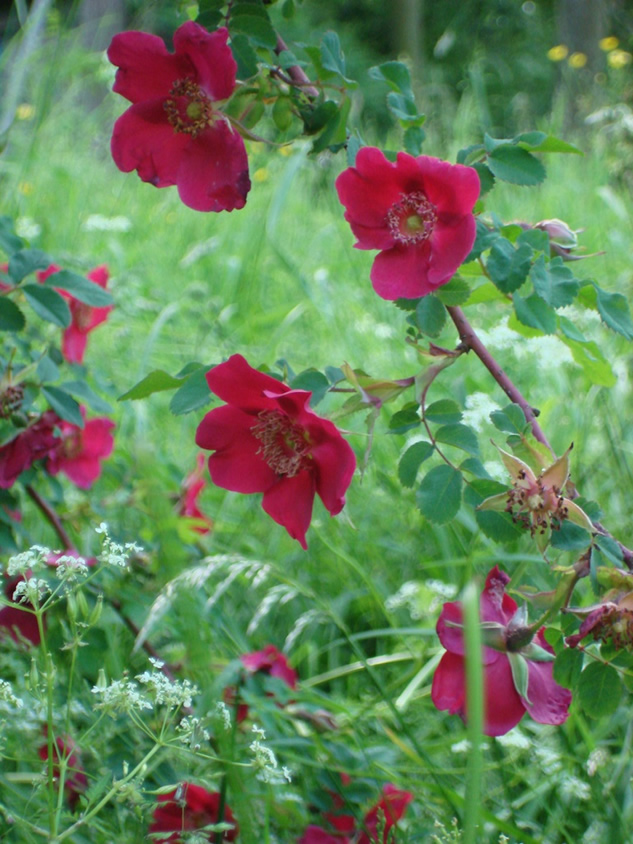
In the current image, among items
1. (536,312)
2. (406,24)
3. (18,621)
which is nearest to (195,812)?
(18,621)

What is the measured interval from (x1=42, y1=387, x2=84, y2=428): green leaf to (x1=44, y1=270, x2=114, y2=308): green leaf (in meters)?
0.08

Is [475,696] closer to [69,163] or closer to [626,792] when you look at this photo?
[626,792]

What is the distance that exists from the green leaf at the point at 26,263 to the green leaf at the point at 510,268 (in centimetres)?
38

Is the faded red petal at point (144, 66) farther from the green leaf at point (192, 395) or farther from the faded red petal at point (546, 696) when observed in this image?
the faded red petal at point (546, 696)

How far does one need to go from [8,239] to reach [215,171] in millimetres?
276

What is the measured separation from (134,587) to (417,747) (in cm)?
31

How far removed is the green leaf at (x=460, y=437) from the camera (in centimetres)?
54

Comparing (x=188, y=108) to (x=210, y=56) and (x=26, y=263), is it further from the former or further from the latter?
(x=26, y=263)

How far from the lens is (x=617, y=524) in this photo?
1.03 m

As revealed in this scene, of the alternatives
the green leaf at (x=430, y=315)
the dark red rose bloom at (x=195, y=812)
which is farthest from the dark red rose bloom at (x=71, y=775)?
the green leaf at (x=430, y=315)

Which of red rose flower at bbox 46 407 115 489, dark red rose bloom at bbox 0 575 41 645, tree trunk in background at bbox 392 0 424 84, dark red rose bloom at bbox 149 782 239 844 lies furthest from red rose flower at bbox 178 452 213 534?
tree trunk in background at bbox 392 0 424 84

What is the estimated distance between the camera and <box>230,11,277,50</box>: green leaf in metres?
0.53

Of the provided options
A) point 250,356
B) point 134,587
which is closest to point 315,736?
point 134,587

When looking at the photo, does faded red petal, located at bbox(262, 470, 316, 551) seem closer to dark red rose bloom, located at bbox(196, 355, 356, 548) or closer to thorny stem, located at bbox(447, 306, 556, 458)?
dark red rose bloom, located at bbox(196, 355, 356, 548)
